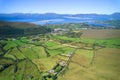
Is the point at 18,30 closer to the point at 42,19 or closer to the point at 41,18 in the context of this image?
the point at 42,19

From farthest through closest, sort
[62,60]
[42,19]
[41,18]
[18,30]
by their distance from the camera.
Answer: [41,18] < [42,19] < [18,30] < [62,60]

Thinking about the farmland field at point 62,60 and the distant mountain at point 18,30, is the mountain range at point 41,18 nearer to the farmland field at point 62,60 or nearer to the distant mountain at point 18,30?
the distant mountain at point 18,30

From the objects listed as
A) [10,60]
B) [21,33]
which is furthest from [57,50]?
[21,33]

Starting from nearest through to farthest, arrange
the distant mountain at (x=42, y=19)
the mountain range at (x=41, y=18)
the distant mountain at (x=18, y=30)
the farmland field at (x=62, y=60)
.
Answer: the farmland field at (x=62, y=60), the distant mountain at (x=18, y=30), the distant mountain at (x=42, y=19), the mountain range at (x=41, y=18)

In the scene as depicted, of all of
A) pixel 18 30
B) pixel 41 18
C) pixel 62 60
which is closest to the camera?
pixel 62 60

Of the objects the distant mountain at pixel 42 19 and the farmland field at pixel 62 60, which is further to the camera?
the distant mountain at pixel 42 19

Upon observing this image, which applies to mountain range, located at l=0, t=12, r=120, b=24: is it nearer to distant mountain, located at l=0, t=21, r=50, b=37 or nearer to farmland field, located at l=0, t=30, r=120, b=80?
distant mountain, located at l=0, t=21, r=50, b=37

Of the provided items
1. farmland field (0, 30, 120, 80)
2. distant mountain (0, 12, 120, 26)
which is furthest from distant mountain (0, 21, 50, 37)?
distant mountain (0, 12, 120, 26)

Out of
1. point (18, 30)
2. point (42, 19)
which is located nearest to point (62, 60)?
point (18, 30)

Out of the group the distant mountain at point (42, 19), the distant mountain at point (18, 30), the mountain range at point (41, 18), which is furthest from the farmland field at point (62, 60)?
the distant mountain at point (42, 19)

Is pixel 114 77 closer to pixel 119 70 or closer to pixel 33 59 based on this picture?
pixel 119 70

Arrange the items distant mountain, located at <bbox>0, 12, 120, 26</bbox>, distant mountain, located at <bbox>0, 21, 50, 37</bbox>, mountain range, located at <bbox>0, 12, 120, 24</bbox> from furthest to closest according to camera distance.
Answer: mountain range, located at <bbox>0, 12, 120, 24</bbox> < distant mountain, located at <bbox>0, 12, 120, 26</bbox> < distant mountain, located at <bbox>0, 21, 50, 37</bbox>

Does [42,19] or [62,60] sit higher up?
[62,60]
